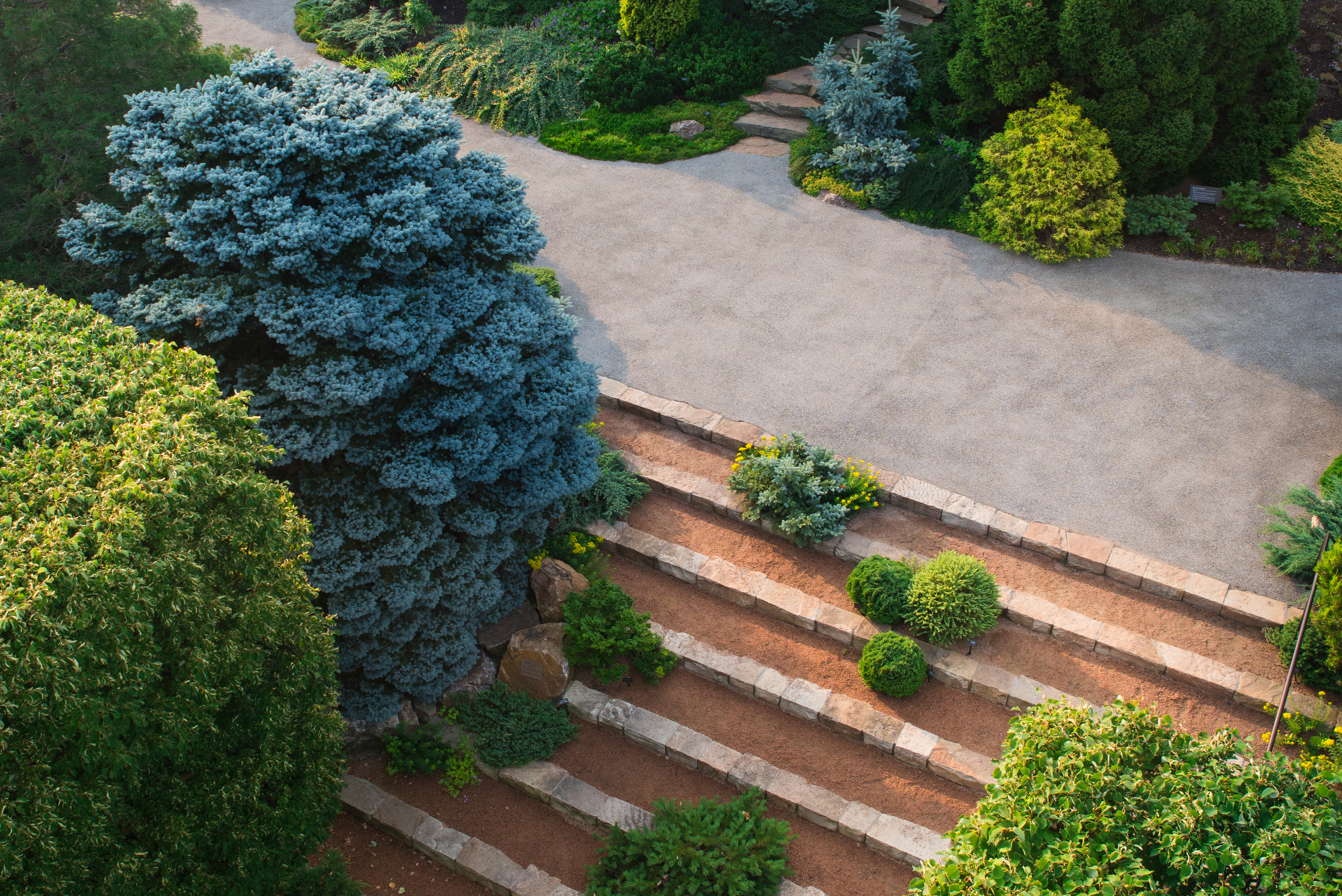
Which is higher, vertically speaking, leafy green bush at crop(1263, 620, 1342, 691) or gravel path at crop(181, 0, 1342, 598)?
gravel path at crop(181, 0, 1342, 598)

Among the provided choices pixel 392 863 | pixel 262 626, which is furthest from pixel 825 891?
pixel 262 626

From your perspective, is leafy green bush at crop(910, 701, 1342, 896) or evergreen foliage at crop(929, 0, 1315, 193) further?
evergreen foliage at crop(929, 0, 1315, 193)

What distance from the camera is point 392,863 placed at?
9227 mm

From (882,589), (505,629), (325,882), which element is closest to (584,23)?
(505,629)

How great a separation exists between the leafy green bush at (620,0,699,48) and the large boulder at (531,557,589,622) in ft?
38.2

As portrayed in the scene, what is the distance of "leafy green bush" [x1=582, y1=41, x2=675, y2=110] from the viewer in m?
17.5

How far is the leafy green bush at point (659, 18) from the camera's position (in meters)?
17.7

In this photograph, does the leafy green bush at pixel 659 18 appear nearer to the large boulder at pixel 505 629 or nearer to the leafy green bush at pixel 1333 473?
the large boulder at pixel 505 629

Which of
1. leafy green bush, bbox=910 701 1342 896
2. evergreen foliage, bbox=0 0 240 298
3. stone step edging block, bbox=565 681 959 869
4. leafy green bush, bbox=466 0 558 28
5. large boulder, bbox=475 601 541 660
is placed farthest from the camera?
leafy green bush, bbox=466 0 558 28

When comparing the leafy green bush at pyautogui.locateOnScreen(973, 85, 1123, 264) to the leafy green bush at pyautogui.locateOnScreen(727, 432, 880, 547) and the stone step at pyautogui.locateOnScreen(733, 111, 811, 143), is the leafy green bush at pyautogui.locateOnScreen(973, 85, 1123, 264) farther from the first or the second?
the leafy green bush at pyautogui.locateOnScreen(727, 432, 880, 547)

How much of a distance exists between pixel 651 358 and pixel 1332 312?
30.3 feet

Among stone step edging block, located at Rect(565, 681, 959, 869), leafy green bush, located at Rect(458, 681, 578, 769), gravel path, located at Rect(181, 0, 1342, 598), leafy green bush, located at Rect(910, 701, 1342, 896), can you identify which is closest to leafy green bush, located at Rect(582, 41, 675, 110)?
gravel path, located at Rect(181, 0, 1342, 598)

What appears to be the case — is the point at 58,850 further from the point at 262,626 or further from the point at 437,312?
the point at 437,312

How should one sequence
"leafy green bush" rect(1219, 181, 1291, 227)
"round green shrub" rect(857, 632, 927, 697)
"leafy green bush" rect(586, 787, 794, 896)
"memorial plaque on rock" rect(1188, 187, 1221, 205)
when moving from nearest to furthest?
Answer: "leafy green bush" rect(586, 787, 794, 896) < "round green shrub" rect(857, 632, 927, 697) < "leafy green bush" rect(1219, 181, 1291, 227) < "memorial plaque on rock" rect(1188, 187, 1221, 205)
